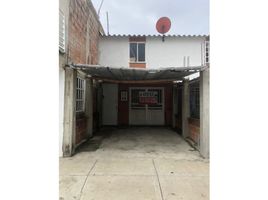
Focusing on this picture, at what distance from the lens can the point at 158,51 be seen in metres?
13.0

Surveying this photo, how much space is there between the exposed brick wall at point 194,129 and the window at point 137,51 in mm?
5770

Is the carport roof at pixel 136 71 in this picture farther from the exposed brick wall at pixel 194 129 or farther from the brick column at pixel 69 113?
the exposed brick wall at pixel 194 129

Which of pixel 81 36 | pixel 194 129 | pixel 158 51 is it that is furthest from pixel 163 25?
pixel 194 129

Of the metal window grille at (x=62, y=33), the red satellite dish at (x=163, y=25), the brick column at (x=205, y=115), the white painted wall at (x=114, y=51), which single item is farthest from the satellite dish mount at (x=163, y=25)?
the metal window grille at (x=62, y=33)

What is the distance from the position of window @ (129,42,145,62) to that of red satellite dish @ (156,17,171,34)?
50.6 inches

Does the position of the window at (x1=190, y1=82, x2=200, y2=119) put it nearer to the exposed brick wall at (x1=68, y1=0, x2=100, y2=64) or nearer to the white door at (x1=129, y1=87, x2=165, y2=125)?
the exposed brick wall at (x1=68, y1=0, x2=100, y2=64)

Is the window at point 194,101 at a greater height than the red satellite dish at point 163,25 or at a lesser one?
lesser

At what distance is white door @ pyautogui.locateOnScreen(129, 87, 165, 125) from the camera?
1328cm

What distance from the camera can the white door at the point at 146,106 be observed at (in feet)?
43.6

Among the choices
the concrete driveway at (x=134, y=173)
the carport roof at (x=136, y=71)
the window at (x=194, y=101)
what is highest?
the carport roof at (x=136, y=71)

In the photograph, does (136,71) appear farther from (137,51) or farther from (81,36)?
(137,51)
